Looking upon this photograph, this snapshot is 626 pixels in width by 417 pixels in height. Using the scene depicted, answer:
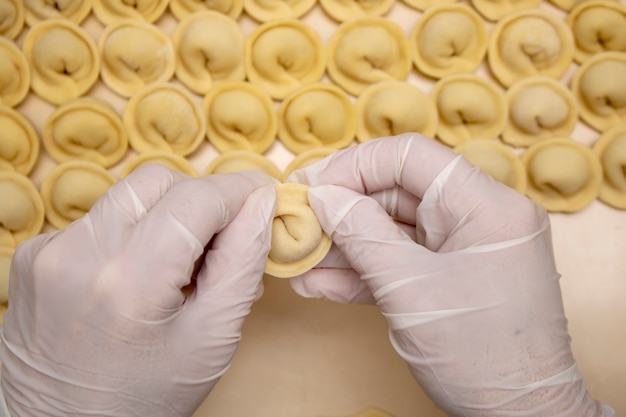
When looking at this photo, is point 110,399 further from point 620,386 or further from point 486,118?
point 620,386

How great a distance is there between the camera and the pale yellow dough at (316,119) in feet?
3.97

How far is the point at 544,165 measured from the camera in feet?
4.01

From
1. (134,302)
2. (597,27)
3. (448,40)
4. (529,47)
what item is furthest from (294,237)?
(597,27)

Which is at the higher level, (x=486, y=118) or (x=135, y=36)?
(x=135, y=36)

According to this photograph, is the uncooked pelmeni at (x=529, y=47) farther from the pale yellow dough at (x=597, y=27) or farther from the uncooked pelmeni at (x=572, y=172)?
the uncooked pelmeni at (x=572, y=172)

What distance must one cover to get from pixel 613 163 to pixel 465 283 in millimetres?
603

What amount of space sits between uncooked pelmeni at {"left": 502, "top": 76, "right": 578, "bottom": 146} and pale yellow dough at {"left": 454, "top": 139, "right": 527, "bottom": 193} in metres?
0.06

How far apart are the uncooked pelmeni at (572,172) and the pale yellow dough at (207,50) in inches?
28.0

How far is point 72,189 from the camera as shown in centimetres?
117

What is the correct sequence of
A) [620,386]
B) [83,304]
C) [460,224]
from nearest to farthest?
[83,304], [460,224], [620,386]

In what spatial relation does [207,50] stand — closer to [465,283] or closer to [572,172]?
[465,283]

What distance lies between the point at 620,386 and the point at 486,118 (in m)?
0.68

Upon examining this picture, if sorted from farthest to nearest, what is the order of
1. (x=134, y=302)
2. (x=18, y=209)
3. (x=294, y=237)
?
(x=18, y=209), (x=294, y=237), (x=134, y=302)

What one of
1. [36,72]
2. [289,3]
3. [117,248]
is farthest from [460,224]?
[36,72]
